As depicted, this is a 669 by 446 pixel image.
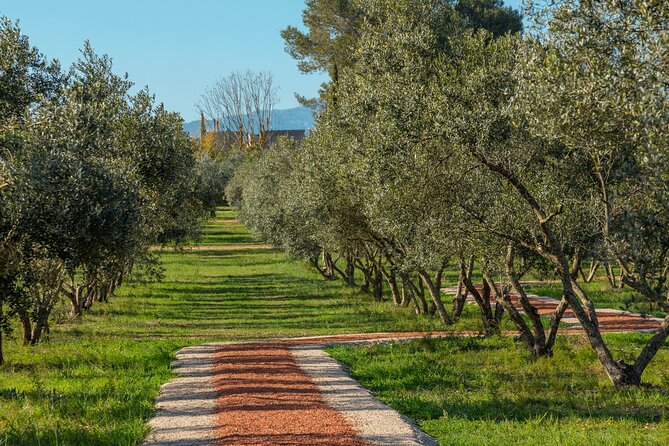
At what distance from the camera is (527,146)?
57.8ft

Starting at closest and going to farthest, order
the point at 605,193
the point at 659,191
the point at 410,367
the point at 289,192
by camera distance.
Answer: the point at 659,191, the point at 605,193, the point at 410,367, the point at 289,192

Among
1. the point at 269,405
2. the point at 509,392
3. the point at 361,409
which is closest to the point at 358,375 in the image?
the point at 509,392

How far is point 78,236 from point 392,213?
7.67 m

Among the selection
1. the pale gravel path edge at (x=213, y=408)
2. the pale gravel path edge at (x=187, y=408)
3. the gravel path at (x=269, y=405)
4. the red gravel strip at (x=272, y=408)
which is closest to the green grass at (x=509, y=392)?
the pale gravel path edge at (x=213, y=408)

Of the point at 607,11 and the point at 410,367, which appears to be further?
the point at 410,367

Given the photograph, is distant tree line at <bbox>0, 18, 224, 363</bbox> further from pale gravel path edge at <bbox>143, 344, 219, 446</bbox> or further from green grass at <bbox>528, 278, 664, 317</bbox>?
green grass at <bbox>528, 278, 664, 317</bbox>

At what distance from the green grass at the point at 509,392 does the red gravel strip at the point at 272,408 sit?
150 centimetres

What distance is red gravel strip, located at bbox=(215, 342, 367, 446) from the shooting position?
11.7 m

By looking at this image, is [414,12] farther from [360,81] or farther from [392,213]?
[392,213]

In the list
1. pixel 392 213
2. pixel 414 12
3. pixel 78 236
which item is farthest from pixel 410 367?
pixel 414 12

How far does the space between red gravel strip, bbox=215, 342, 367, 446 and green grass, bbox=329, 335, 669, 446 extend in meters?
1.50

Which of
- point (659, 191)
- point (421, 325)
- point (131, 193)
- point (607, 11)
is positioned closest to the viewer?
point (659, 191)

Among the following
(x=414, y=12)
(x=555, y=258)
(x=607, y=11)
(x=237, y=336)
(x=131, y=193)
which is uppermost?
(x=414, y=12)

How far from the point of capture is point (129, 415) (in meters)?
13.2
